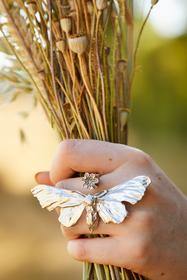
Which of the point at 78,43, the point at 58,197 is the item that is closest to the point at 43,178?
the point at 58,197

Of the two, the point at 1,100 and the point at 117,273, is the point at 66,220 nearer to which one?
the point at 117,273

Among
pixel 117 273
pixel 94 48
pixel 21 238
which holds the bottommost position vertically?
pixel 21 238

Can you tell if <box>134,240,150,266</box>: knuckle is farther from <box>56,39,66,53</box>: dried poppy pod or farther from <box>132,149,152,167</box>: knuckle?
<box>56,39,66,53</box>: dried poppy pod

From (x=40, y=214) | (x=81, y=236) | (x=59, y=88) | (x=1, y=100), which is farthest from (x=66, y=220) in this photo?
(x=40, y=214)

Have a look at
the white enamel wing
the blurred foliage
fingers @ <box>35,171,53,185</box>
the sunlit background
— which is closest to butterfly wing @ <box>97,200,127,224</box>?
the white enamel wing

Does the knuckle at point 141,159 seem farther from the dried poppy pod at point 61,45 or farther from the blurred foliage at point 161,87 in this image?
the blurred foliage at point 161,87

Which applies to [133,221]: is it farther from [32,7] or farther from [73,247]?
[32,7]

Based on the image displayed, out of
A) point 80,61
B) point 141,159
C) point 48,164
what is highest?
point 80,61
